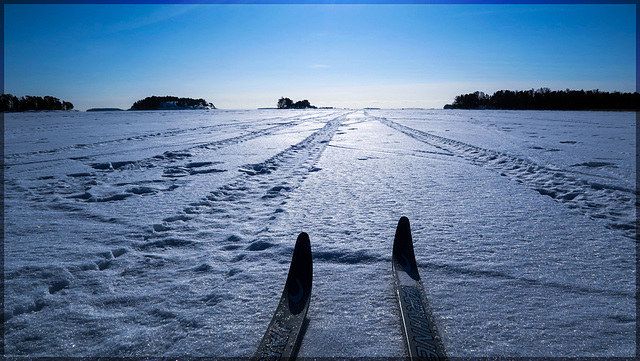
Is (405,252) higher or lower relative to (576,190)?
lower

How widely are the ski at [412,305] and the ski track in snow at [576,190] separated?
1.96 meters

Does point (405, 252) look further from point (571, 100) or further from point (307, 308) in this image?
point (571, 100)

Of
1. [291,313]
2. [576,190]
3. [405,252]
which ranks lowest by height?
[291,313]

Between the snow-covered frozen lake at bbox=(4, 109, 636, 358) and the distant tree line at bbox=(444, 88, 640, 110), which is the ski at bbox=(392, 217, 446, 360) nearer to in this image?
the snow-covered frozen lake at bbox=(4, 109, 636, 358)

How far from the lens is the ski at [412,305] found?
1305 mm

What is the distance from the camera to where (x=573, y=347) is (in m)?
1.35

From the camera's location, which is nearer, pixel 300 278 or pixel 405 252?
pixel 300 278

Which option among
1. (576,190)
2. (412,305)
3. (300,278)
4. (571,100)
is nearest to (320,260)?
(300,278)

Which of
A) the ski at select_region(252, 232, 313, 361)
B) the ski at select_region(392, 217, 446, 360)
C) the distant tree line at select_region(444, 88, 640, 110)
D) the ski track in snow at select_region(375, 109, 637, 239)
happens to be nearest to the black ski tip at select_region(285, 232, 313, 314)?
the ski at select_region(252, 232, 313, 361)

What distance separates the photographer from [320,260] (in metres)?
2.11

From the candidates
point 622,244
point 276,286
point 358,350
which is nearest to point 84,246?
point 276,286

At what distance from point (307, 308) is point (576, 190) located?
377 centimetres

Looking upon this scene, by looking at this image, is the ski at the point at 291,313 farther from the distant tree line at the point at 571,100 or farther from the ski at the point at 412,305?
the distant tree line at the point at 571,100

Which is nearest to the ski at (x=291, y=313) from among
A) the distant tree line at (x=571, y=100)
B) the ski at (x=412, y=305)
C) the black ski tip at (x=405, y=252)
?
the ski at (x=412, y=305)
